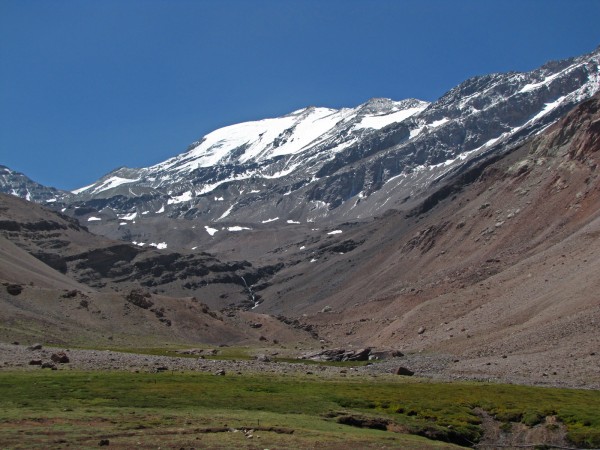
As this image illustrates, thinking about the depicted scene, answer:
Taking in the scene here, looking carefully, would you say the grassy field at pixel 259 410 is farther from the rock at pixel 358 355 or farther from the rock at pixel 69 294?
the rock at pixel 69 294

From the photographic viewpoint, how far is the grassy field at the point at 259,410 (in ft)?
115

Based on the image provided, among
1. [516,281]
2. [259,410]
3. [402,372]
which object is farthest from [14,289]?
[259,410]

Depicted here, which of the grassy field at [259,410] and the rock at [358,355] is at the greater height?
the rock at [358,355]

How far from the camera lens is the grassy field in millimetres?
35062

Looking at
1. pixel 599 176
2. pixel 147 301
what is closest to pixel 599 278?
pixel 599 176

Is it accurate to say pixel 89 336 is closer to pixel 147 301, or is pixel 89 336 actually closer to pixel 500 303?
pixel 147 301

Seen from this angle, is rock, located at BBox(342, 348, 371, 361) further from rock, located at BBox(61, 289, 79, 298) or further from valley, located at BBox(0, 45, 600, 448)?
rock, located at BBox(61, 289, 79, 298)

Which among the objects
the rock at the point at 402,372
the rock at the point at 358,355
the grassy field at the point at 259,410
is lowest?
the grassy field at the point at 259,410

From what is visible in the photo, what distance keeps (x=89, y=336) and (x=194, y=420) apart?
7818cm

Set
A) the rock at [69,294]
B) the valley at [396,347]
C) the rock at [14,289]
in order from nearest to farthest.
A: the valley at [396,347], the rock at [14,289], the rock at [69,294]

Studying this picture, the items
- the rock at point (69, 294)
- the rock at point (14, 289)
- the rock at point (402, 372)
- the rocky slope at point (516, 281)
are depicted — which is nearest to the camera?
the rock at point (402, 372)

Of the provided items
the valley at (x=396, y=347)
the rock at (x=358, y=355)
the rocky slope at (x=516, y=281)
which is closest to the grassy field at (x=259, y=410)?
the valley at (x=396, y=347)

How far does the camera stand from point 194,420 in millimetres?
39344

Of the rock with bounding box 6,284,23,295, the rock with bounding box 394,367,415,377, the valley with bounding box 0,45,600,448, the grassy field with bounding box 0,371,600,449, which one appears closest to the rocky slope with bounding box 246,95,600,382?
the valley with bounding box 0,45,600,448
